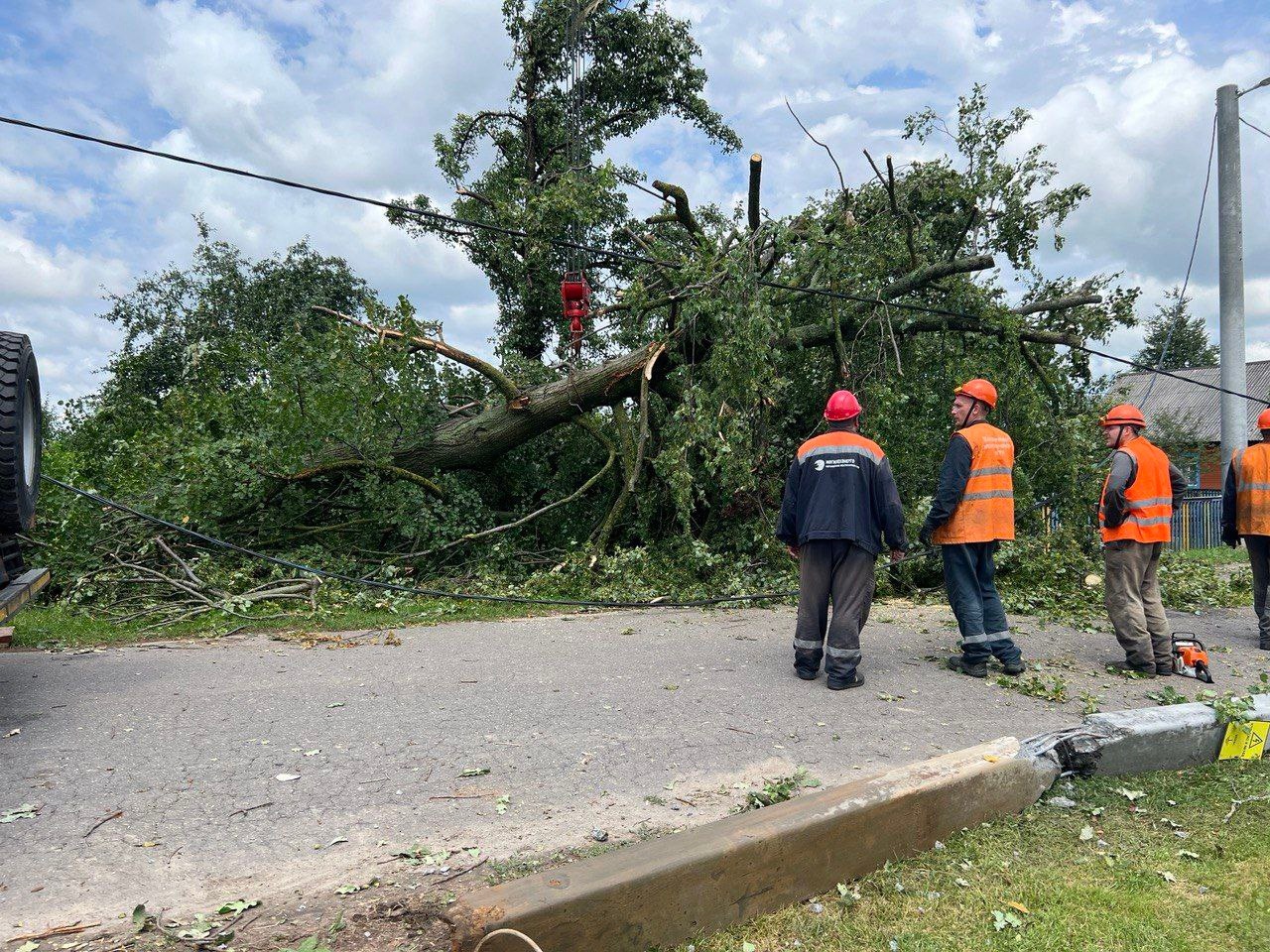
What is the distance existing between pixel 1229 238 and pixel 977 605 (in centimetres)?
794

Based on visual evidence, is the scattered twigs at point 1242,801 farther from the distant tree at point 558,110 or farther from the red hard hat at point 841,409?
the distant tree at point 558,110

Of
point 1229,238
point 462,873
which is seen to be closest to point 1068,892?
point 462,873

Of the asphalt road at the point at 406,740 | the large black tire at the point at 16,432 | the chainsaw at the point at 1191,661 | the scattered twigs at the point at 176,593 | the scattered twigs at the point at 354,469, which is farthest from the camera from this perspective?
the scattered twigs at the point at 354,469

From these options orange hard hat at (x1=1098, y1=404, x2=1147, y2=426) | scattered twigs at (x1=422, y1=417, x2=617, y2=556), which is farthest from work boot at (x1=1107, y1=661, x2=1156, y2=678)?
scattered twigs at (x1=422, y1=417, x2=617, y2=556)

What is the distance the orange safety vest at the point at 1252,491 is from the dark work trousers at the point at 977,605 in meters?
3.07

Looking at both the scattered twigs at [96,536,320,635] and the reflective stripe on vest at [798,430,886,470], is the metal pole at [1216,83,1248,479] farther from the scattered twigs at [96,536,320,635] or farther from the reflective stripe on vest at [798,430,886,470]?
the scattered twigs at [96,536,320,635]

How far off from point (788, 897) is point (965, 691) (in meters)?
2.88

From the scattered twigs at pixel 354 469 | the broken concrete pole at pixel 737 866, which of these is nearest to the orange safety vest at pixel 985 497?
the broken concrete pole at pixel 737 866

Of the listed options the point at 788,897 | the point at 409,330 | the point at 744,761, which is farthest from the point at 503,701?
the point at 409,330

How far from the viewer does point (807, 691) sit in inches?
204

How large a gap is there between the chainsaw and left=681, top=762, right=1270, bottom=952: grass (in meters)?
2.25

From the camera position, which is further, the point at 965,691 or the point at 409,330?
the point at 409,330

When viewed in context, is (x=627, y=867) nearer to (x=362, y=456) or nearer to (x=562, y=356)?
(x=362, y=456)

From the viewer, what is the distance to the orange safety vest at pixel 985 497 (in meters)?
5.53
